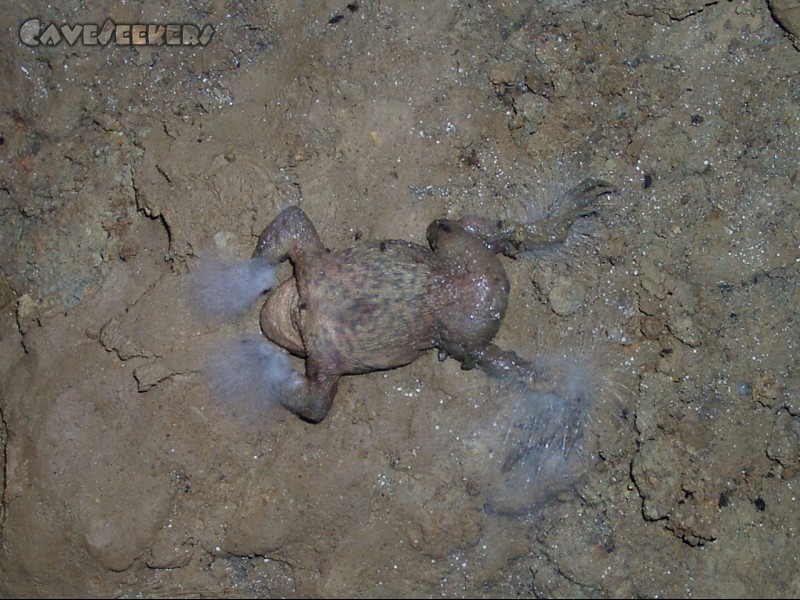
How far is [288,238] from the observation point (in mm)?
4734

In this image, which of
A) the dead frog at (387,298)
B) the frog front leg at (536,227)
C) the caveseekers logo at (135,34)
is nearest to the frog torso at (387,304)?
the dead frog at (387,298)

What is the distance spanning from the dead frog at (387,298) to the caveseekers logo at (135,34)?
1472 millimetres

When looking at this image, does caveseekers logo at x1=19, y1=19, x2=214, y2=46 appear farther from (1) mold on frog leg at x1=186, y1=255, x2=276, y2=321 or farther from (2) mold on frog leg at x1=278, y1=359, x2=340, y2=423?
(2) mold on frog leg at x1=278, y1=359, x2=340, y2=423

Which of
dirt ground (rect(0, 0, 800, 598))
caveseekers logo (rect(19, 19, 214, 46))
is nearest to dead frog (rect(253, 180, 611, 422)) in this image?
dirt ground (rect(0, 0, 800, 598))

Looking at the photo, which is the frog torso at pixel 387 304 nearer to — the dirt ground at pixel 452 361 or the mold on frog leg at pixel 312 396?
the mold on frog leg at pixel 312 396

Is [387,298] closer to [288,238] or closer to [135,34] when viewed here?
[288,238]

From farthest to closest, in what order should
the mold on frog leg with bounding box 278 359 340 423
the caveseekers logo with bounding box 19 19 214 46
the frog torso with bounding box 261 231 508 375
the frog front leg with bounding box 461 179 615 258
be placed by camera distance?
the caveseekers logo with bounding box 19 19 214 46
the frog front leg with bounding box 461 179 615 258
the mold on frog leg with bounding box 278 359 340 423
the frog torso with bounding box 261 231 508 375

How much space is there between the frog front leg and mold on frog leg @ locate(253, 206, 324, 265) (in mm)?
1008

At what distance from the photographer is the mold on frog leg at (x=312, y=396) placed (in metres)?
4.71

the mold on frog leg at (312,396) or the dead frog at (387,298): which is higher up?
the dead frog at (387,298)

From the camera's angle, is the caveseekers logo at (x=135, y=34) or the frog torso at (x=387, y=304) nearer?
the frog torso at (x=387, y=304)

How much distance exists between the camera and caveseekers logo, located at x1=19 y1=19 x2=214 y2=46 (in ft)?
16.9

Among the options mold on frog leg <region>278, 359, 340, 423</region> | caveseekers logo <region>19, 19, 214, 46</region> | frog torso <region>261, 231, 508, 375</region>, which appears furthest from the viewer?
caveseekers logo <region>19, 19, 214, 46</region>

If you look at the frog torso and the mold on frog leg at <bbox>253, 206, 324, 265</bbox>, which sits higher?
the mold on frog leg at <bbox>253, 206, 324, 265</bbox>
